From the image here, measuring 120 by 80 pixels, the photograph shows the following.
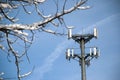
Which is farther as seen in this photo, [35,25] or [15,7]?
[15,7]

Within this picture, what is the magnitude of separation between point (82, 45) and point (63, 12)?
9621 mm

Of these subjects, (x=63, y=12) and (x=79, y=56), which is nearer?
(x=63, y=12)

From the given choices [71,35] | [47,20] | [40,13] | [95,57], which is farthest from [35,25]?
[95,57]

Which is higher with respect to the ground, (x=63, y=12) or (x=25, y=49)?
(x=63, y=12)

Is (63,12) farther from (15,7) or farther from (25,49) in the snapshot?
(15,7)

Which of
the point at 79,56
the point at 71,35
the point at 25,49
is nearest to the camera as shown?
the point at 25,49

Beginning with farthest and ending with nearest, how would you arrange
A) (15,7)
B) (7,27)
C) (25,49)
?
1. (15,7)
2. (25,49)
3. (7,27)

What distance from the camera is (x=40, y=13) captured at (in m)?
3.25

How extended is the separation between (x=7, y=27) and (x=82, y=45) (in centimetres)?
966

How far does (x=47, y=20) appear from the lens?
115 inches

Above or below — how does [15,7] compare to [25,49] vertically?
above

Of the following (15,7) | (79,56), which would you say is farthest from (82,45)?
Answer: (15,7)

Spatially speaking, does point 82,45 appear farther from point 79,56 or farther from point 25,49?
point 25,49

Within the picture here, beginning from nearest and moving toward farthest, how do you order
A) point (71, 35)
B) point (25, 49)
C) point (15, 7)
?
point (25, 49) → point (15, 7) → point (71, 35)
